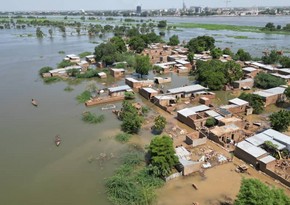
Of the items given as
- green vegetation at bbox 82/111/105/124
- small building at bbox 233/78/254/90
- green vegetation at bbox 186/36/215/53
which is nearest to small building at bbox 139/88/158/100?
green vegetation at bbox 82/111/105/124

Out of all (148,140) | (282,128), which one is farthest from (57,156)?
(282,128)

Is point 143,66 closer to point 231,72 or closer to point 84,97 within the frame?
point 84,97

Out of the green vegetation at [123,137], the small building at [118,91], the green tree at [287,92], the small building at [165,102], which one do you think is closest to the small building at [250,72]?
the green tree at [287,92]

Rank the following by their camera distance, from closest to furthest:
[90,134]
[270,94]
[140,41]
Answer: [90,134], [270,94], [140,41]

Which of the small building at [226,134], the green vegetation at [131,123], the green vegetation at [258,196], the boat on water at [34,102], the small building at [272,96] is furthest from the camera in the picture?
the boat on water at [34,102]

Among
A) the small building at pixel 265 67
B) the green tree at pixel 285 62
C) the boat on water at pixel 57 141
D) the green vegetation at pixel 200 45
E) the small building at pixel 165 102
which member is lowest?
the boat on water at pixel 57 141

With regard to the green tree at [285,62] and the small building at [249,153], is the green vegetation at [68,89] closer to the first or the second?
the small building at [249,153]

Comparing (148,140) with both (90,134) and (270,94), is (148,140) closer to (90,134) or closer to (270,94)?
(90,134)

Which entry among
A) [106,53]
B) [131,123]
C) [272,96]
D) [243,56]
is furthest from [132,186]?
[243,56]
